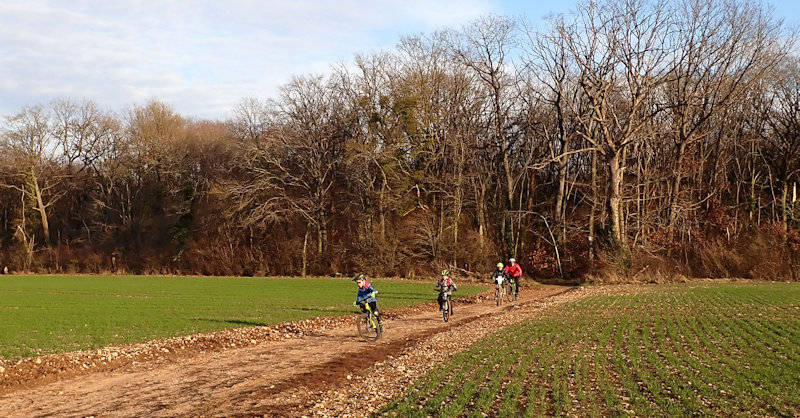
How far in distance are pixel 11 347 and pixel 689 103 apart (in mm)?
41299

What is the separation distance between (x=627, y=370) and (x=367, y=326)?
333 inches

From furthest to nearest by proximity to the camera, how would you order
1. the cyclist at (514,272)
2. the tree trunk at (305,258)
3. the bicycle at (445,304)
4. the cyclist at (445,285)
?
the tree trunk at (305,258) → the cyclist at (514,272) → the bicycle at (445,304) → the cyclist at (445,285)

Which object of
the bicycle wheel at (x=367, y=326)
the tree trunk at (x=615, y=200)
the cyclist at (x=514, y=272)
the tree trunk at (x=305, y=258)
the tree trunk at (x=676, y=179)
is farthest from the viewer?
the tree trunk at (x=305, y=258)

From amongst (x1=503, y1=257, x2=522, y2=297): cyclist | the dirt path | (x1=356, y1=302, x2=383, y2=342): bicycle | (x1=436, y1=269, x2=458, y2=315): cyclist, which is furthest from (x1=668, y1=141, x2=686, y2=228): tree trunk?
(x1=356, y1=302, x2=383, y2=342): bicycle

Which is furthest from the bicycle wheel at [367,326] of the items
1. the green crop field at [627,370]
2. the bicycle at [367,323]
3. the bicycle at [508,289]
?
the bicycle at [508,289]

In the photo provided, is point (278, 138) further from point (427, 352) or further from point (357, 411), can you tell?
point (357, 411)

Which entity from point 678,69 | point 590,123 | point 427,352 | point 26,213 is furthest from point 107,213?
point 427,352

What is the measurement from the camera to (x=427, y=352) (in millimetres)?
15258

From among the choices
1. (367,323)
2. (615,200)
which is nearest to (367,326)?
(367,323)

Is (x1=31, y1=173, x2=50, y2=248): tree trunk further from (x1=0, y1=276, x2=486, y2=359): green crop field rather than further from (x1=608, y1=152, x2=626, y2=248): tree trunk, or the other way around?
(x1=608, y1=152, x2=626, y2=248): tree trunk

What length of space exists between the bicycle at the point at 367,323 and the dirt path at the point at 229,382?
0.87 ft

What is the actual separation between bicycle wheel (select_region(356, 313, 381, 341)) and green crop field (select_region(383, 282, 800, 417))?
343cm

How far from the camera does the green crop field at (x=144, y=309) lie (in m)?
18.6

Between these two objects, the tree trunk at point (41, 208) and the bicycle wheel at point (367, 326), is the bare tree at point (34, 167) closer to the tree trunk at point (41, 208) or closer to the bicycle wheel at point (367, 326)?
the tree trunk at point (41, 208)
